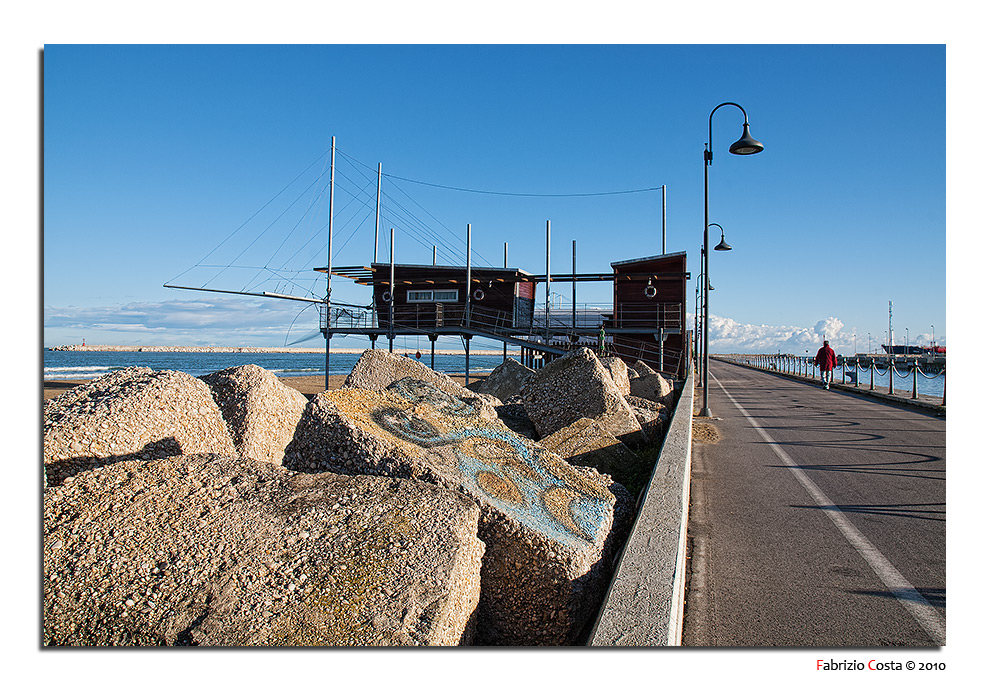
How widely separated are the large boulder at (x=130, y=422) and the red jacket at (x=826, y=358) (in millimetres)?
24480

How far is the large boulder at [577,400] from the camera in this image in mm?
8492

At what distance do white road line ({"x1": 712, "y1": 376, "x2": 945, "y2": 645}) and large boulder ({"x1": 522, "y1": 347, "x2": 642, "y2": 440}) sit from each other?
2.41 metres

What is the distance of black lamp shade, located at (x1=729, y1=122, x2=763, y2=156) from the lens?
12273 mm

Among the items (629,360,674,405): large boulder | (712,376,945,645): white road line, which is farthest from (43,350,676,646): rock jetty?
(629,360,674,405): large boulder

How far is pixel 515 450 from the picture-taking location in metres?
4.76

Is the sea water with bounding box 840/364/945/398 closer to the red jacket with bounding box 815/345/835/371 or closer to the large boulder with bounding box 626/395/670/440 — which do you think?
the red jacket with bounding box 815/345/835/371

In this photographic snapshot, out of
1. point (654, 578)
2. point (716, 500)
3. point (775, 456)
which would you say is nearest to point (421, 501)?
point (654, 578)

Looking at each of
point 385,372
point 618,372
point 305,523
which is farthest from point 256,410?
point 618,372

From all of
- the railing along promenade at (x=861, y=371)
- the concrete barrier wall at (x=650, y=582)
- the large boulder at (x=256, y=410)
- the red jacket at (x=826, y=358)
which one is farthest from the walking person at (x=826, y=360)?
the large boulder at (x=256, y=410)

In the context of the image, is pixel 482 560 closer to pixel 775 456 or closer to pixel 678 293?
pixel 775 456

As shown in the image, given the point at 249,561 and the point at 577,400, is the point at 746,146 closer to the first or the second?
the point at 577,400

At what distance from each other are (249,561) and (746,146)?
12258 mm

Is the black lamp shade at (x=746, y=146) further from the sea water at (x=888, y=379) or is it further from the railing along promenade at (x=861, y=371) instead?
the sea water at (x=888, y=379)

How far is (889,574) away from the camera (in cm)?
414
